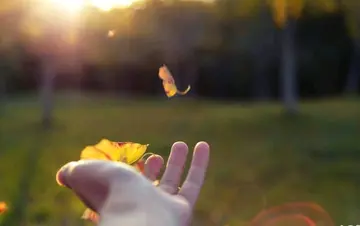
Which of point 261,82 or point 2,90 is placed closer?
point 261,82

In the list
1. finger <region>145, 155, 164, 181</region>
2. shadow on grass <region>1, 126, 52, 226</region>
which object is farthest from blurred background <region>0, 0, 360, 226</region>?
finger <region>145, 155, 164, 181</region>

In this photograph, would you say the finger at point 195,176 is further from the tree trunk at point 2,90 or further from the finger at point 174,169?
the tree trunk at point 2,90

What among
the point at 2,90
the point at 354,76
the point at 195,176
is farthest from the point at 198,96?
the point at 195,176

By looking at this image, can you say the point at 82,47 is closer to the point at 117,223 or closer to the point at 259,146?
the point at 259,146

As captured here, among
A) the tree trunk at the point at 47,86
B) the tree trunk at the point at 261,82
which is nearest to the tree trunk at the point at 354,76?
the tree trunk at the point at 261,82

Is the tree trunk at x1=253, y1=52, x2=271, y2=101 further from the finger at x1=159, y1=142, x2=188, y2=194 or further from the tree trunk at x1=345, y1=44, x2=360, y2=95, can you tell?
the finger at x1=159, y1=142, x2=188, y2=194

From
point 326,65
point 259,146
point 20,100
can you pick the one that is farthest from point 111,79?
point 259,146

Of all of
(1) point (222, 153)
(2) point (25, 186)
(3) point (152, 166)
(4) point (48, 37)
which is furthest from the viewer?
(4) point (48, 37)

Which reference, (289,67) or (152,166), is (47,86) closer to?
(289,67)
